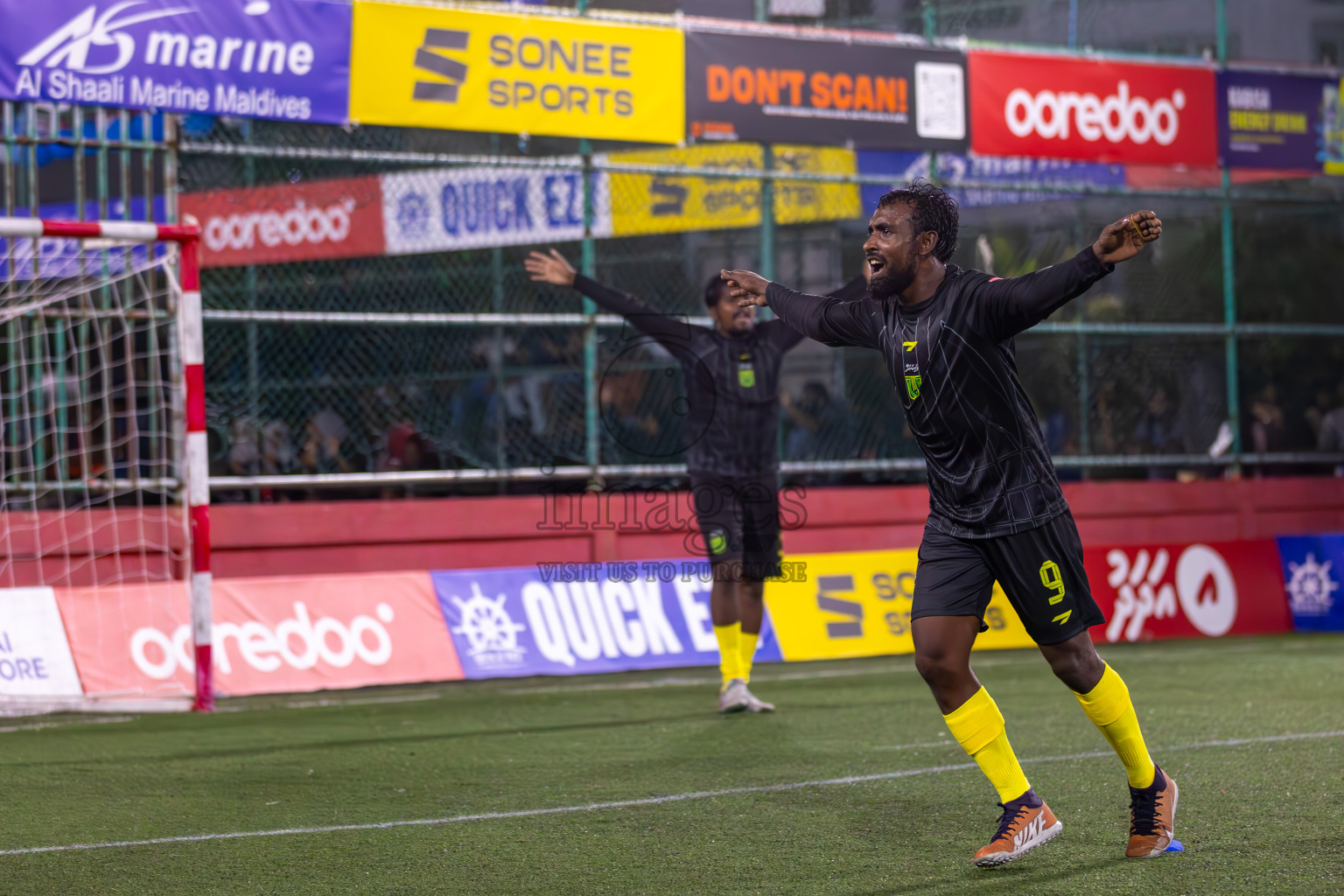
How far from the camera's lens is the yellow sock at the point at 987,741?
16.1 feet

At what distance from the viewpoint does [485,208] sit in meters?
11.7

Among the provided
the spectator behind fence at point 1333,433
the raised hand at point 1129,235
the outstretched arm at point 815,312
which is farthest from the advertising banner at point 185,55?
the spectator behind fence at point 1333,433

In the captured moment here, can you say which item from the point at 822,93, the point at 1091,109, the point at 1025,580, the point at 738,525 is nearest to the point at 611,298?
the point at 738,525

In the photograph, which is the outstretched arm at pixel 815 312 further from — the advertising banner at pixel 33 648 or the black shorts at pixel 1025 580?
the advertising banner at pixel 33 648

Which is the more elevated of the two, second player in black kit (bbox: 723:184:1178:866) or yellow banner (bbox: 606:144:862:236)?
yellow banner (bbox: 606:144:862:236)

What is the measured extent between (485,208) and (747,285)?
6.63 meters

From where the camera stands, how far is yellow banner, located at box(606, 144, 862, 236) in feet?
40.2

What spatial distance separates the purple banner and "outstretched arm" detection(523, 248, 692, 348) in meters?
2.62

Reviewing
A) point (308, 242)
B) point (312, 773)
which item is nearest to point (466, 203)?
point (308, 242)

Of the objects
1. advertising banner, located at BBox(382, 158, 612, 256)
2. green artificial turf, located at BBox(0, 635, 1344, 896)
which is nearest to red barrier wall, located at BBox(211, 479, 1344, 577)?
green artificial turf, located at BBox(0, 635, 1344, 896)

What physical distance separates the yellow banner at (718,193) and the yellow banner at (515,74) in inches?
15.4

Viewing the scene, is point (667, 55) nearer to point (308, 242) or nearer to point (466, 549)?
point (308, 242)

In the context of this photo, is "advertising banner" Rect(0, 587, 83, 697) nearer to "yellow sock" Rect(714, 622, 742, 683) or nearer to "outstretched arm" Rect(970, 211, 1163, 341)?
"yellow sock" Rect(714, 622, 742, 683)

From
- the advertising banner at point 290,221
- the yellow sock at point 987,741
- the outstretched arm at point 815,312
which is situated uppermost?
the advertising banner at point 290,221
